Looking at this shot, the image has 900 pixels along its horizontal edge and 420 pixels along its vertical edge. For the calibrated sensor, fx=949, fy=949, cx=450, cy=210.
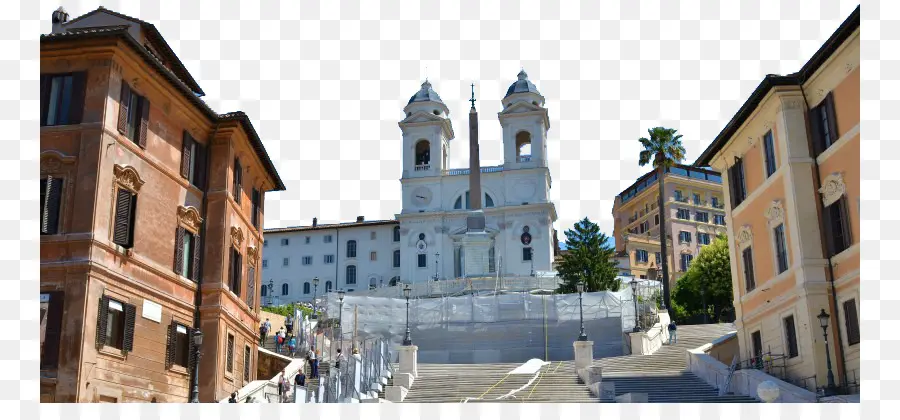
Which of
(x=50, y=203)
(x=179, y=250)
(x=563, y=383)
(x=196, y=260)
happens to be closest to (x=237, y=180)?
(x=196, y=260)

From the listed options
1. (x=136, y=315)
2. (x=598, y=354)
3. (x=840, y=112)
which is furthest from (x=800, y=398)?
(x=598, y=354)

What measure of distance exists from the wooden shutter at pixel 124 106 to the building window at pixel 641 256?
85.6m

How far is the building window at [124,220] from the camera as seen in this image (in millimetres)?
25516

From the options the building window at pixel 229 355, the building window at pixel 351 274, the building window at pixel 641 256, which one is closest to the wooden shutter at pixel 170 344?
the building window at pixel 229 355

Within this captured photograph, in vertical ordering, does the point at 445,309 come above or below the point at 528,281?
below

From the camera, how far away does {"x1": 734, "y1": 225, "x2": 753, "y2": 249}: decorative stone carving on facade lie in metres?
34.0

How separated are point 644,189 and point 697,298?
141ft

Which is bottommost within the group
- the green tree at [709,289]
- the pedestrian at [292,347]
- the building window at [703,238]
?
the pedestrian at [292,347]

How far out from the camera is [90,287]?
78.0ft

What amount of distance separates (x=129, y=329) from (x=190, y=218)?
211 inches

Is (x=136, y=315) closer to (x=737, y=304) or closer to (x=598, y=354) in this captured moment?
(x=737, y=304)

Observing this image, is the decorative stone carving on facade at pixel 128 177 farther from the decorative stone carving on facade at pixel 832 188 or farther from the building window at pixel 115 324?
the decorative stone carving on facade at pixel 832 188

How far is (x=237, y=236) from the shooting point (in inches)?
1299

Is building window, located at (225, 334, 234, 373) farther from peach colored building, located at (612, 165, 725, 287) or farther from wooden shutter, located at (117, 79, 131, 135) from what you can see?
peach colored building, located at (612, 165, 725, 287)
